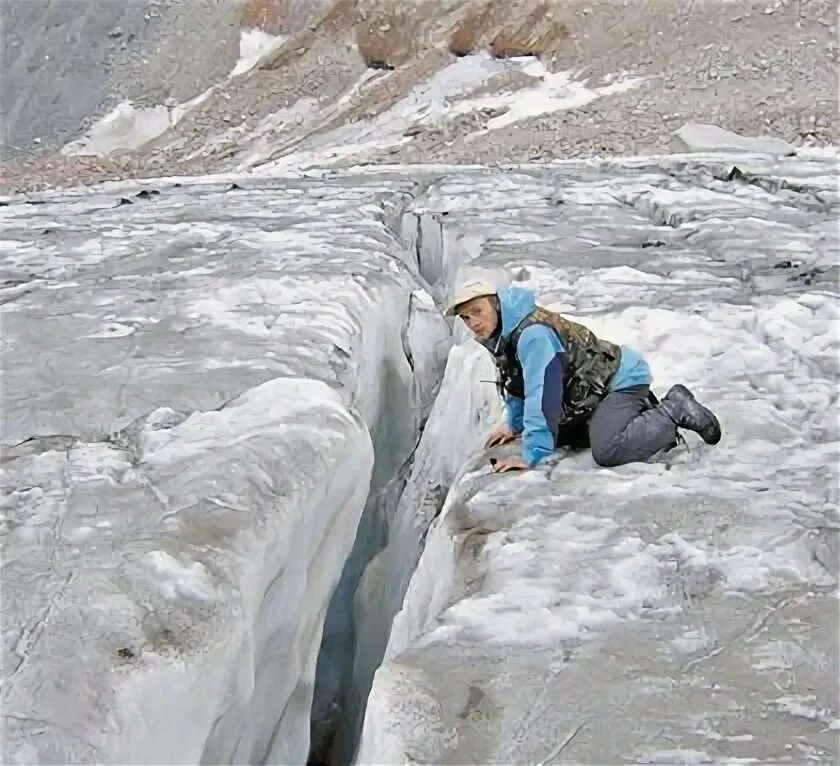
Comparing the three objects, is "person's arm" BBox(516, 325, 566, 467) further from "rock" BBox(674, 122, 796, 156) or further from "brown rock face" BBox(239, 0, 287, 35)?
"brown rock face" BBox(239, 0, 287, 35)

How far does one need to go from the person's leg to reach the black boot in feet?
0.08

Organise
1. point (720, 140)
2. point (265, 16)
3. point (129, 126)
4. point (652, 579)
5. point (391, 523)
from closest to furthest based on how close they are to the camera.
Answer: point (652, 579) → point (391, 523) → point (720, 140) → point (129, 126) → point (265, 16)

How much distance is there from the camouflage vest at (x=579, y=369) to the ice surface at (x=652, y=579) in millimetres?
148

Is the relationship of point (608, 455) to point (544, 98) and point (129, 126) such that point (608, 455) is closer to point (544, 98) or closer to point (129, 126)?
point (544, 98)

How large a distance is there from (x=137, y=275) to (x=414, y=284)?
4.23 feet

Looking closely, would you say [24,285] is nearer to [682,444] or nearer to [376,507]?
[376,507]

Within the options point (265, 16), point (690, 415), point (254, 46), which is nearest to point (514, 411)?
point (690, 415)

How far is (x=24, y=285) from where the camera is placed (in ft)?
14.0

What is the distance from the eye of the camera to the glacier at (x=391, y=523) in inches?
65.7

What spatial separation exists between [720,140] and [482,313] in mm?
10070

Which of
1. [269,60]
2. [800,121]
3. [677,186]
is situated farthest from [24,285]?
[269,60]

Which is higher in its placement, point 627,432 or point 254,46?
point 627,432

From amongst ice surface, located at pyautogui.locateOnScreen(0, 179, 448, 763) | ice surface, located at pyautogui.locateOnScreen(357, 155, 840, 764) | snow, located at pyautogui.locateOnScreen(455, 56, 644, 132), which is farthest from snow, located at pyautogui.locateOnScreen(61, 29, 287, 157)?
ice surface, located at pyautogui.locateOnScreen(357, 155, 840, 764)

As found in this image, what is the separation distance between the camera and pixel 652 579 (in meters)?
1.96
